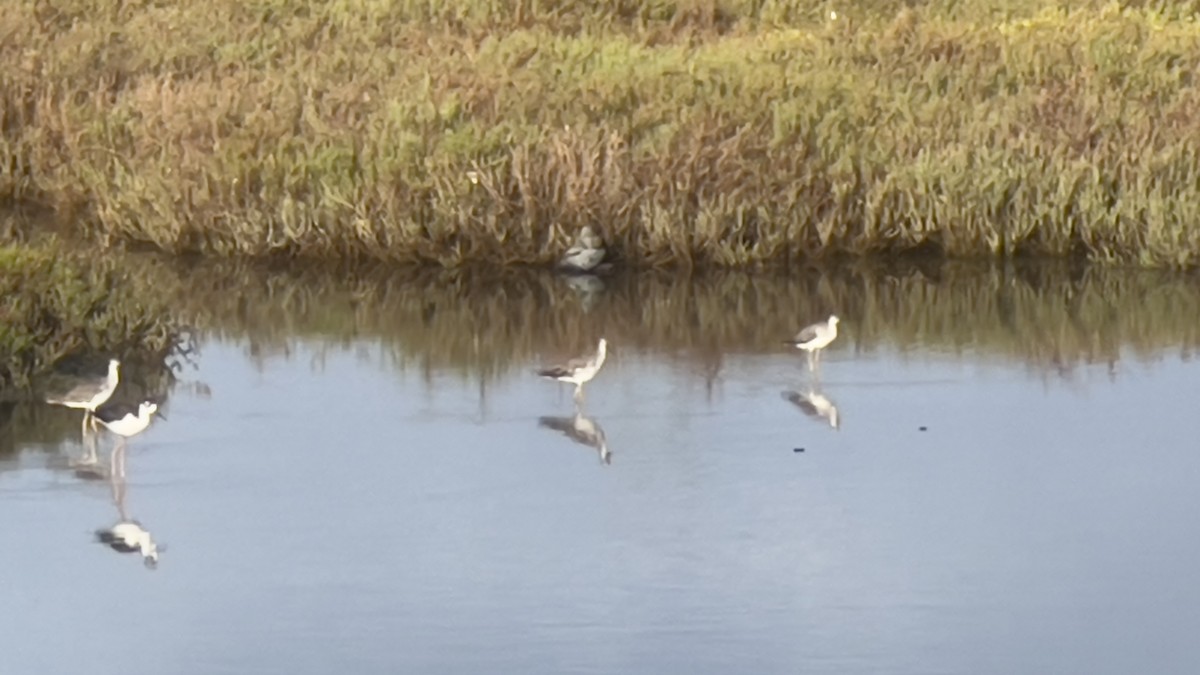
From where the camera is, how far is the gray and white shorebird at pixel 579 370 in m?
13.0

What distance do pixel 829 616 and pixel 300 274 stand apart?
24.9 ft

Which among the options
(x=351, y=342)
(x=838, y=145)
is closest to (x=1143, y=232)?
(x=838, y=145)

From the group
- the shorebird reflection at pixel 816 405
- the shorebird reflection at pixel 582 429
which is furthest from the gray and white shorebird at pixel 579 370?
the shorebird reflection at pixel 816 405

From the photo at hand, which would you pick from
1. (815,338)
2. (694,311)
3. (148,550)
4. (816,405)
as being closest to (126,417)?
(148,550)

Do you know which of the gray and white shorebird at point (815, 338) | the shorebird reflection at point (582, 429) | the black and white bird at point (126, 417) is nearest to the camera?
the black and white bird at point (126, 417)

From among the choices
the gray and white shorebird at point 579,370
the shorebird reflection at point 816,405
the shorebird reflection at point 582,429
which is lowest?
the shorebird reflection at point 582,429

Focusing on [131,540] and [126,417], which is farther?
[126,417]

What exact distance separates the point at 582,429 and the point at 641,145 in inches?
188

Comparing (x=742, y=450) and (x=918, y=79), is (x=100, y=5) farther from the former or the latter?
(x=742, y=450)

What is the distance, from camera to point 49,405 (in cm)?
1290

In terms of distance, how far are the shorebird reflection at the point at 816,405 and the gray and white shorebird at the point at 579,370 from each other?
0.91 m

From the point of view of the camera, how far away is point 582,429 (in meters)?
12.6

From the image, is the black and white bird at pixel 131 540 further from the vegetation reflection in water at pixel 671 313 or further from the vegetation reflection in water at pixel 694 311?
the vegetation reflection in water at pixel 694 311

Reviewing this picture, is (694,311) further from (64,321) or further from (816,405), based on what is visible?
(64,321)
